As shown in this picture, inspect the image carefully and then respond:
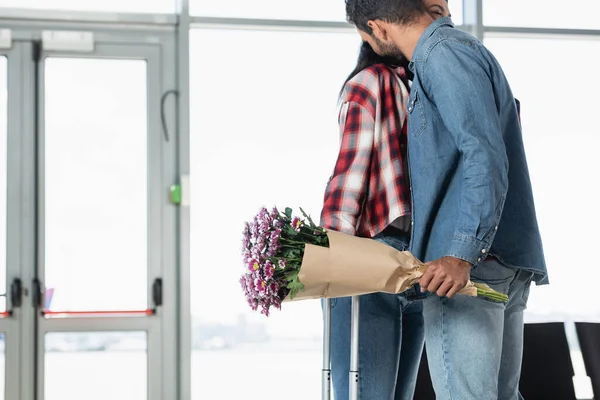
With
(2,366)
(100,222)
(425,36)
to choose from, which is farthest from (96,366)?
(425,36)

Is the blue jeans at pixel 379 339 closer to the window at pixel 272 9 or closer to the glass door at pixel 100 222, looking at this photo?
the glass door at pixel 100 222

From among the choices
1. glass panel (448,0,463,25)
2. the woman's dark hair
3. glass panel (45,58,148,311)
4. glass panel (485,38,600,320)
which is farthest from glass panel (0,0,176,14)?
the woman's dark hair

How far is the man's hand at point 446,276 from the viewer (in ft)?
4.86

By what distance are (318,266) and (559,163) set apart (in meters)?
3.38

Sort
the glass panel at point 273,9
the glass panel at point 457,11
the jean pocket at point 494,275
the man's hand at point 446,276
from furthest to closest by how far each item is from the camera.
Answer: the glass panel at point 457,11 → the glass panel at point 273,9 → the jean pocket at point 494,275 → the man's hand at point 446,276

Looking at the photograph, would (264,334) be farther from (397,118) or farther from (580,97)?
(397,118)

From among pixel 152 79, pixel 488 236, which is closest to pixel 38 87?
pixel 152 79

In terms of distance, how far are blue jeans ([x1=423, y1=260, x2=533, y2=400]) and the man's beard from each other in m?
0.49

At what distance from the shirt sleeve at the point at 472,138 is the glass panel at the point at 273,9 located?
2.89m

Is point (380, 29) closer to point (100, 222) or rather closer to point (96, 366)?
point (100, 222)

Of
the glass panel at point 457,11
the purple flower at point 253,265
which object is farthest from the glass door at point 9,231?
the purple flower at point 253,265

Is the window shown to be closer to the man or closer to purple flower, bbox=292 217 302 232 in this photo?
the man

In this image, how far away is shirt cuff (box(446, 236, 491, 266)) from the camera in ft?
4.91

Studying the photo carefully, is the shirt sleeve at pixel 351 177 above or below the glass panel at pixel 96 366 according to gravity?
above
